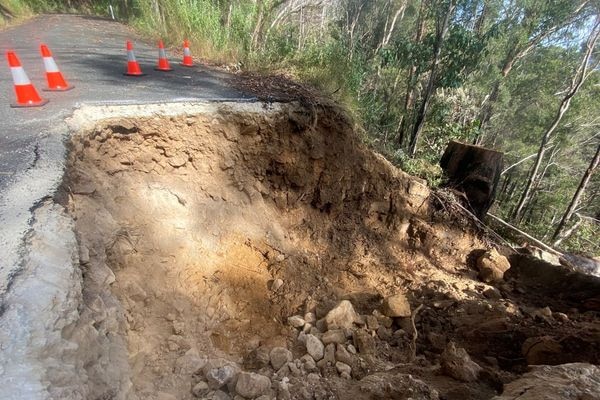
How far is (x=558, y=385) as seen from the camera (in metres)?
2.03

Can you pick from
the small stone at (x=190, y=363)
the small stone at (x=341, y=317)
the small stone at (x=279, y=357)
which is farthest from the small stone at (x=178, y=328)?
the small stone at (x=341, y=317)

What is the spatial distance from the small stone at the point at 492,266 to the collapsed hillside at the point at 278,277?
156 mm

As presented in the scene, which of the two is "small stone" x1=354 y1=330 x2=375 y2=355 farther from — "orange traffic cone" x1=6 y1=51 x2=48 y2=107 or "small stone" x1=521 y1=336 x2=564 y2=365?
"orange traffic cone" x1=6 y1=51 x2=48 y2=107

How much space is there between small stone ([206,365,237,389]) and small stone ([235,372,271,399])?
11 cm

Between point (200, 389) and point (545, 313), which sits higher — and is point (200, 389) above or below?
above

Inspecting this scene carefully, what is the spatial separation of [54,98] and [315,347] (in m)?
3.93

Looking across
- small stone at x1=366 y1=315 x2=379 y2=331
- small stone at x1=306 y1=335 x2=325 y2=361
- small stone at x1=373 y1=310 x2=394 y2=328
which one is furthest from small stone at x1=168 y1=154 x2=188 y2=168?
small stone at x1=373 y1=310 x2=394 y2=328

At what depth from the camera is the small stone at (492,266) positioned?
210 inches

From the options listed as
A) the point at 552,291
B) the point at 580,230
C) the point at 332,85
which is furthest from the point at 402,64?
the point at 580,230

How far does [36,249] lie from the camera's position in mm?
1718

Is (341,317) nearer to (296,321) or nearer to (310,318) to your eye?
(310,318)

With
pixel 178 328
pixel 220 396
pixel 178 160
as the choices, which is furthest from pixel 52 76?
pixel 220 396

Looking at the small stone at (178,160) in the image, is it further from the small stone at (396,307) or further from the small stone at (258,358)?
the small stone at (396,307)

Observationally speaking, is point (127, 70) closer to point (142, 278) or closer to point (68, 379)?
point (142, 278)
